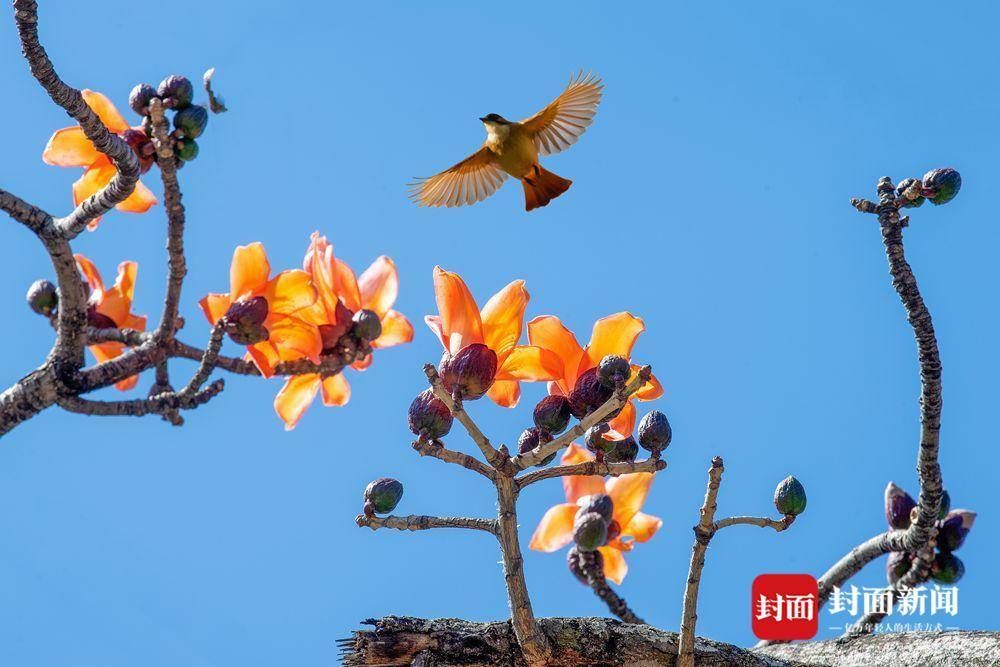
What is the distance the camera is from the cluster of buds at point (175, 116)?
132 inches

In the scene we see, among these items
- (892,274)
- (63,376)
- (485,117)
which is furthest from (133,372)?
(485,117)

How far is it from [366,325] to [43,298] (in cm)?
103

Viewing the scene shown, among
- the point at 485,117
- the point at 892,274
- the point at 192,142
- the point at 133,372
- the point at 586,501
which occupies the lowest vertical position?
the point at 586,501

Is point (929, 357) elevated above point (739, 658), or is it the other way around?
point (929, 357)

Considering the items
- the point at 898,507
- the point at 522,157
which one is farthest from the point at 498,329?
the point at 522,157

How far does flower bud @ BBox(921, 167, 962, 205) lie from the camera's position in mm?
2938

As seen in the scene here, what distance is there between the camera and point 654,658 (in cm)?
224

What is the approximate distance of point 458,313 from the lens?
2.18 metres

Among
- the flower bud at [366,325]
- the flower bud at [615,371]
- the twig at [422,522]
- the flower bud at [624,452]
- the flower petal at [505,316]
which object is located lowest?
the twig at [422,522]

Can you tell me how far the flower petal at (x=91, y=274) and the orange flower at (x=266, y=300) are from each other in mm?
419

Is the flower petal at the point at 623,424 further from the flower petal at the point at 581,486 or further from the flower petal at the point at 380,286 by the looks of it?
the flower petal at the point at 380,286

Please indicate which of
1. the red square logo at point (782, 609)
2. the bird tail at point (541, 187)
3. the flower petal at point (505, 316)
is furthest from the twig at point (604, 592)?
the bird tail at point (541, 187)

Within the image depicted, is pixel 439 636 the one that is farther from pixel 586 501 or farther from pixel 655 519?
pixel 655 519

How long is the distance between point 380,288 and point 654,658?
1.53 metres
